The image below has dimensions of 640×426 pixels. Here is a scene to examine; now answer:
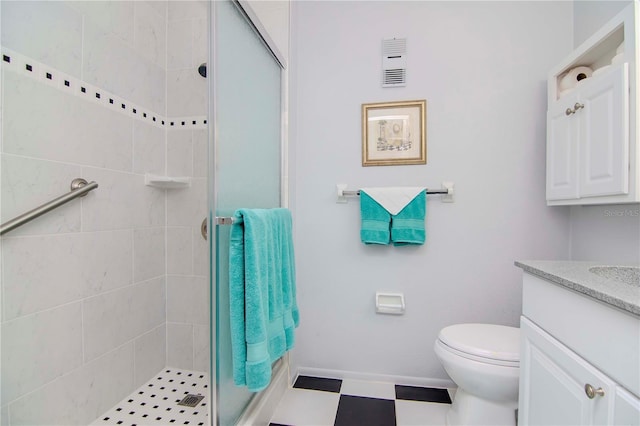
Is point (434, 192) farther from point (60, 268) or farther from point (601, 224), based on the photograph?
point (60, 268)

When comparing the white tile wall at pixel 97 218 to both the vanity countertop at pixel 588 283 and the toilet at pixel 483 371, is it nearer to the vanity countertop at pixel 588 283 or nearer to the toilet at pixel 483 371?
the toilet at pixel 483 371

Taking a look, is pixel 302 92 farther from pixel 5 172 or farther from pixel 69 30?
pixel 5 172

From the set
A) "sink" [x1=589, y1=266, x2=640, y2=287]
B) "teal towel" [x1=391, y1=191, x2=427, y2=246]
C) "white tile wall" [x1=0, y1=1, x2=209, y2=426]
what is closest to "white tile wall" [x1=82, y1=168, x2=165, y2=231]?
"white tile wall" [x1=0, y1=1, x2=209, y2=426]

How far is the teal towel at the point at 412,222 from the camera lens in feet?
5.07

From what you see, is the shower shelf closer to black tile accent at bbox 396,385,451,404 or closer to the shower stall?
the shower stall

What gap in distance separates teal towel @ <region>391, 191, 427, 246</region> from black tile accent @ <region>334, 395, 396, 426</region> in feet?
2.68

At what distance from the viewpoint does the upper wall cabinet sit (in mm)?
995

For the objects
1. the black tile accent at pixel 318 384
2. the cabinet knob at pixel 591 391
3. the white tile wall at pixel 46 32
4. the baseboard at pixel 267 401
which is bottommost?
the black tile accent at pixel 318 384

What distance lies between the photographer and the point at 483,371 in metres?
1.11

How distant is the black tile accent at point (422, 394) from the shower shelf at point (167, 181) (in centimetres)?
162

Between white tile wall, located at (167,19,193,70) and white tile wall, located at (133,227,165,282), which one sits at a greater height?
white tile wall, located at (167,19,193,70)

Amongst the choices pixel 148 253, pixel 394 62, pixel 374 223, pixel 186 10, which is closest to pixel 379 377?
pixel 374 223

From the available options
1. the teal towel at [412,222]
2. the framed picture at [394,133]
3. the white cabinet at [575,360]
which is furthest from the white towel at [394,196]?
the white cabinet at [575,360]

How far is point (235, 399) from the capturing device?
1.07 meters
